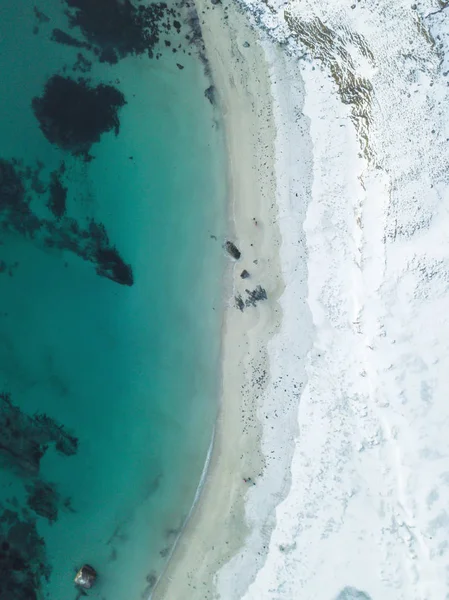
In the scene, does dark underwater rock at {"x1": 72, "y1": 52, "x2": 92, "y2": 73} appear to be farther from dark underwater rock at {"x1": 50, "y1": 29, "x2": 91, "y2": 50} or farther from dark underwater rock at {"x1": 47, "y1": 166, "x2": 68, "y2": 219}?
dark underwater rock at {"x1": 47, "y1": 166, "x2": 68, "y2": 219}

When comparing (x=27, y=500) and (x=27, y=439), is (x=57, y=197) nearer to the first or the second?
(x=27, y=439)

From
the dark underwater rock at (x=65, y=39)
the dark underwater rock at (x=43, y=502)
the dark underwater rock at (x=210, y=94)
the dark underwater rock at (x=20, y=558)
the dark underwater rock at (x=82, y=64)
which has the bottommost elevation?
the dark underwater rock at (x=20, y=558)

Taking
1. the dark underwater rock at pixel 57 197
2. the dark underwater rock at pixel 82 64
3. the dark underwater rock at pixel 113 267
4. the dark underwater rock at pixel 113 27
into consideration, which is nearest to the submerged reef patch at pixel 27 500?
the dark underwater rock at pixel 113 267

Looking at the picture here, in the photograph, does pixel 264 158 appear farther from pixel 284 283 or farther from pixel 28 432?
pixel 28 432

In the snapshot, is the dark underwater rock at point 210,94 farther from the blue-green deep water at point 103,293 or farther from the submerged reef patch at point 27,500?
the submerged reef patch at point 27,500

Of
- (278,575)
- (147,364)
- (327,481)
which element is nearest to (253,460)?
(327,481)

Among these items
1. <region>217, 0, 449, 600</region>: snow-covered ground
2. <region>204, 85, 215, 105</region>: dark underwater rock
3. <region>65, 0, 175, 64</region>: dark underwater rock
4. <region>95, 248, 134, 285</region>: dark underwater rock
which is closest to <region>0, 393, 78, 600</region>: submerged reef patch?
<region>95, 248, 134, 285</region>: dark underwater rock
